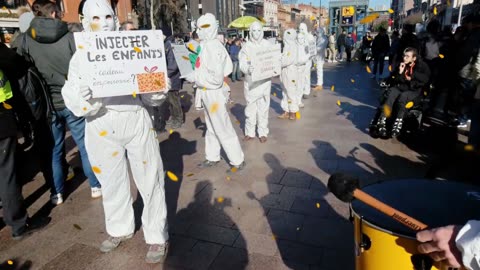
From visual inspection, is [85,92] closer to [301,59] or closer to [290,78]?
[290,78]

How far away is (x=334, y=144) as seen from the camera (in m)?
5.77

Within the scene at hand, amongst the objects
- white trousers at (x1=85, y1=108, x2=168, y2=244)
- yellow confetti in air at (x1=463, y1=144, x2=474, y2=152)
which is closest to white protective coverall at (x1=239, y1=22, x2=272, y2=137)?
yellow confetti in air at (x1=463, y1=144, x2=474, y2=152)

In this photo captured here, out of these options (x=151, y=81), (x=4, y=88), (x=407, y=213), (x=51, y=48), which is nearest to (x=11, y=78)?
(x=4, y=88)

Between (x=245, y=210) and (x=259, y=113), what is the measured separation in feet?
8.81

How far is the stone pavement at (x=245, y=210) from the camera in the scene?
2.94 m

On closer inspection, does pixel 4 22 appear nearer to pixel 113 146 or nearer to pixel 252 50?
pixel 252 50

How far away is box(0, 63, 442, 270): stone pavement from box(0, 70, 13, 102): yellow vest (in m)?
1.39

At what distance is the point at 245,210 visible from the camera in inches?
145

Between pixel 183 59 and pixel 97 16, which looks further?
pixel 183 59

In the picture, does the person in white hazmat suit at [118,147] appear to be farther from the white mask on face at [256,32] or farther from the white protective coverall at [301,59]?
the white protective coverall at [301,59]

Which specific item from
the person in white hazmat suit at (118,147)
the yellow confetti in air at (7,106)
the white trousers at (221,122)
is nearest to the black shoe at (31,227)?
the person in white hazmat suit at (118,147)

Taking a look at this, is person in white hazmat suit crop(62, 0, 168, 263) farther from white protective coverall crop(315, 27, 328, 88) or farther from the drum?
white protective coverall crop(315, 27, 328, 88)

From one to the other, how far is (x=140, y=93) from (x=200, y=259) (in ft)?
4.81

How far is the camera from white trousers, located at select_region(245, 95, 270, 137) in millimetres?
6027
